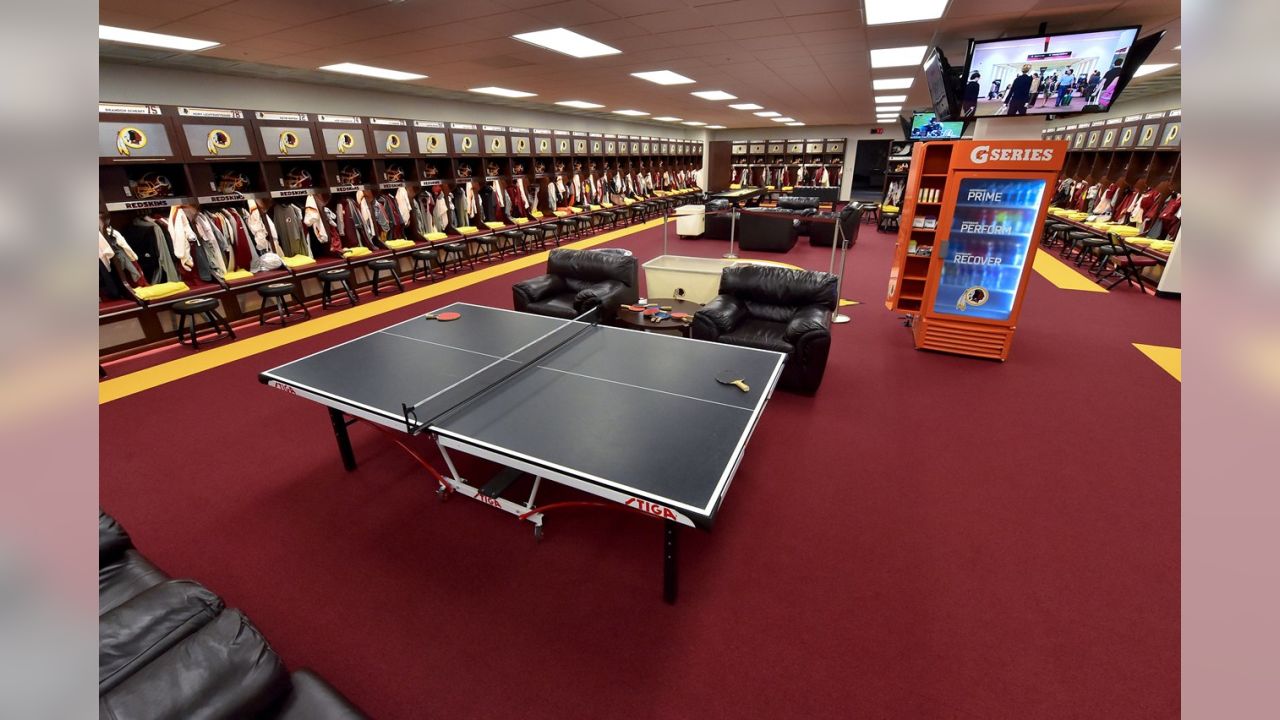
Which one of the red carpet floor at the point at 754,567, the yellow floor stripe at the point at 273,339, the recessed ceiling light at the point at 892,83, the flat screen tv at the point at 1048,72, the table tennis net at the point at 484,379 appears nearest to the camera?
the red carpet floor at the point at 754,567

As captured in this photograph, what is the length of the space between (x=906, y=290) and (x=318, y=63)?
642 centimetres

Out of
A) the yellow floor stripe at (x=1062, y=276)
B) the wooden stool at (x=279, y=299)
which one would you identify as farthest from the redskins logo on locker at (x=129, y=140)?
the yellow floor stripe at (x=1062, y=276)

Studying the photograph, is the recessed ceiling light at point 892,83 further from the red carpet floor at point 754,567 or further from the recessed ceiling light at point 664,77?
the red carpet floor at point 754,567

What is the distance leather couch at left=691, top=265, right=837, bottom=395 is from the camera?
4.11 meters

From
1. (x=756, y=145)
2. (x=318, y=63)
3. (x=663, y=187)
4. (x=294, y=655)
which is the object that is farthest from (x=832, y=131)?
(x=294, y=655)

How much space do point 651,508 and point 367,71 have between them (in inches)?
259

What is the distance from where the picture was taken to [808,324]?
4094mm

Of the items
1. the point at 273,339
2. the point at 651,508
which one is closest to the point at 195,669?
the point at 651,508

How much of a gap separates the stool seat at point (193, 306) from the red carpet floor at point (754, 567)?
1.45 m

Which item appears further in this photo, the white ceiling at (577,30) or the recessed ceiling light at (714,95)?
the recessed ceiling light at (714,95)

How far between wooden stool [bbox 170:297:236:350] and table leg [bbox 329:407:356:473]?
3217 mm

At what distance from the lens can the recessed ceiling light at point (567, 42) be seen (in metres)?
4.68
